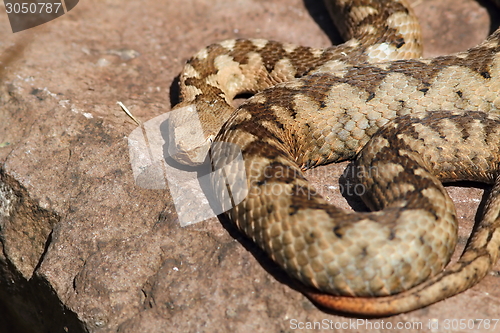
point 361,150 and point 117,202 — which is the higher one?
point 361,150

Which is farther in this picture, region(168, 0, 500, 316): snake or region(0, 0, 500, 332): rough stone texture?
region(0, 0, 500, 332): rough stone texture

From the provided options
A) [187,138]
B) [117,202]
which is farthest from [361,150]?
[117,202]

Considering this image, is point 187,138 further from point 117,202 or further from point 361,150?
point 361,150

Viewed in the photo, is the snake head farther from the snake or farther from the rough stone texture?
the rough stone texture

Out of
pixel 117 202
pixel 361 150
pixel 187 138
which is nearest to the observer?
pixel 117 202

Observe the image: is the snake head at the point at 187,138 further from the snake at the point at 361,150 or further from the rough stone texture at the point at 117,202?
the rough stone texture at the point at 117,202

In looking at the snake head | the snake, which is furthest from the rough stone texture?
the snake head
